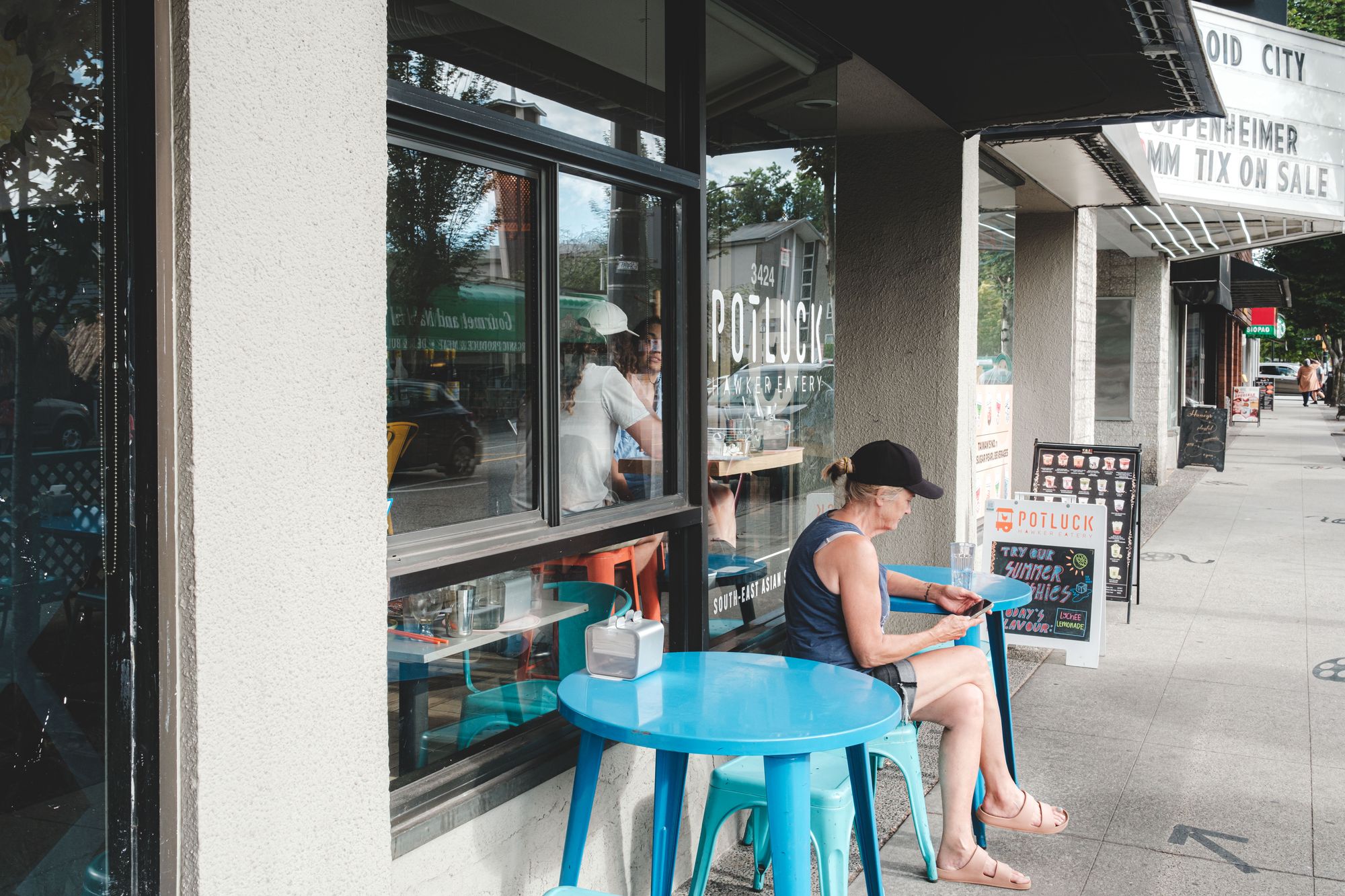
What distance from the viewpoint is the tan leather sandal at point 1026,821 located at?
368 cm

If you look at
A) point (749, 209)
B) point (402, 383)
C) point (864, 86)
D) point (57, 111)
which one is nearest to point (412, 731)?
point (402, 383)

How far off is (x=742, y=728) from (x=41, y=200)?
1662 mm

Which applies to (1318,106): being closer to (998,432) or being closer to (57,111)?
(998,432)

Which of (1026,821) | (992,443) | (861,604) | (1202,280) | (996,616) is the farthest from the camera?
(1202,280)

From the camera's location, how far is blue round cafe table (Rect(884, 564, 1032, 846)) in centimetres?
387

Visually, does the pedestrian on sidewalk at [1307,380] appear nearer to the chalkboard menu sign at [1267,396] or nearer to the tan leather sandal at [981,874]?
the chalkboard menu sign at [1267,396]

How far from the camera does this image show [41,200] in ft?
5.62

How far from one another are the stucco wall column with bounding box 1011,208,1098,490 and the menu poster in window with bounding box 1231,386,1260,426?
23.5 meters

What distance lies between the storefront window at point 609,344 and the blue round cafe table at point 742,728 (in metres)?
0.63

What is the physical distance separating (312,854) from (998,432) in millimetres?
6485

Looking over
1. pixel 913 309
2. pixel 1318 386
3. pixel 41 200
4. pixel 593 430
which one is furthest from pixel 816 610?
pixel 1318 386

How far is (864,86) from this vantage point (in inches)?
197

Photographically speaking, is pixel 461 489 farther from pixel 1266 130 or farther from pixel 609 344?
pixel 1266 130

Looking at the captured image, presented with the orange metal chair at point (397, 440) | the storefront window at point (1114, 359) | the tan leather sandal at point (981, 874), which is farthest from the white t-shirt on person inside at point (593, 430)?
the storefront window at point (1114, 359)
